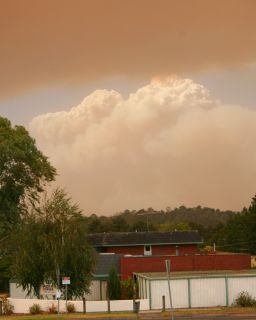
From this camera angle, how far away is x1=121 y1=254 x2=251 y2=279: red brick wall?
6431cm

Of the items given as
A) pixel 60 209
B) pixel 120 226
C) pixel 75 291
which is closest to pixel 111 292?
pixel 75 291

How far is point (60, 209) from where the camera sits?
57531mm

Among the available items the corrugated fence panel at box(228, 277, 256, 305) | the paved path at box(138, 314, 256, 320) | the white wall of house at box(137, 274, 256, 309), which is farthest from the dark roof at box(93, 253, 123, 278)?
the paved path at box(138, 314, 256, 320)

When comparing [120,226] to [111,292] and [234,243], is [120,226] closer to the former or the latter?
[234,243]

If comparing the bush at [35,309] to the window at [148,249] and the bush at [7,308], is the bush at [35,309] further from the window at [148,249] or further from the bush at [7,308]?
the window at [148,249]

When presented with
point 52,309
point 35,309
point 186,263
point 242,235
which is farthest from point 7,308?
point 242,235

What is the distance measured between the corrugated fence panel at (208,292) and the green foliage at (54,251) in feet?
32.7

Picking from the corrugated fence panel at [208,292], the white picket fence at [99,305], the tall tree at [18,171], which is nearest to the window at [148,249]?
the tall tree at [18,171]

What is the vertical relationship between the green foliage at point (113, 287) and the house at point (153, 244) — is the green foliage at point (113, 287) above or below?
below

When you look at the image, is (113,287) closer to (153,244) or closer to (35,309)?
(35,309)

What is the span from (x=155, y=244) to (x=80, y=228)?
85.2ft

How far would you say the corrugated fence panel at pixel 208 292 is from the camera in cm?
5106

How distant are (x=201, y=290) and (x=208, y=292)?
540mm

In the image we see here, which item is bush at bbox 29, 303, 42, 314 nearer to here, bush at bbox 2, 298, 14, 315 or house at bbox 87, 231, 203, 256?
bush at bbox 2, 298, 14, 315
